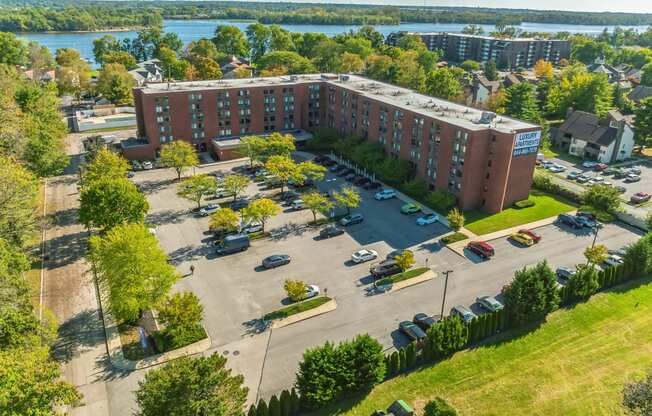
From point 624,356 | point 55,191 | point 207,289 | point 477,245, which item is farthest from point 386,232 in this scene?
point 55,191

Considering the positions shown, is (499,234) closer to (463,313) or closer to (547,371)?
(463,313)

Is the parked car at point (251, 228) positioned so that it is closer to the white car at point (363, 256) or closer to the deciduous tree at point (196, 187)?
the deciduous tree at point (196, 187)

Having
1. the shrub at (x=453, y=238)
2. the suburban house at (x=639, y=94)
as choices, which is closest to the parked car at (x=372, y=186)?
the shrub at (x=453, y=238)

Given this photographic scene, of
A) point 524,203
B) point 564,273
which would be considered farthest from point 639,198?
point 564,273

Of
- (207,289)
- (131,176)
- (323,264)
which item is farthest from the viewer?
(131,176)

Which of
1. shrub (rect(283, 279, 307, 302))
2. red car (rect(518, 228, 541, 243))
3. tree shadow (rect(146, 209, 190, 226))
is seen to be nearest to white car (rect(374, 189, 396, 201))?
red car (rect(518, 228, 541, 243))

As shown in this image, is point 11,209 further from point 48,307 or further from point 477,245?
point 477,245
